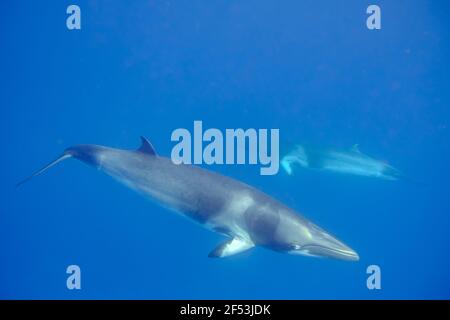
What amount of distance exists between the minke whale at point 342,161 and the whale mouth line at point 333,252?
6.06 m

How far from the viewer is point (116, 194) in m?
14.1

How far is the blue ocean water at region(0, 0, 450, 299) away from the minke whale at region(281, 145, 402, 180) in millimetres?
979

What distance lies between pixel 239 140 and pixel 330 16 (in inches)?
252

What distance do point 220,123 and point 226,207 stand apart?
24.9 feet

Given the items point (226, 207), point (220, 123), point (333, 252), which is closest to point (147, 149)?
point (226, 207)

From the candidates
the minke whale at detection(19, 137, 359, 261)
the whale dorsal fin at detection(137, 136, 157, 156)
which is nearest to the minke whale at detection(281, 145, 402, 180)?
the minke whale at detection(19, 137, 359, 261)

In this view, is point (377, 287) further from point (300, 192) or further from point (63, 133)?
point (63, 133)

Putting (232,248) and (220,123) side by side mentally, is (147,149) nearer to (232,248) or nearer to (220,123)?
(232,248)

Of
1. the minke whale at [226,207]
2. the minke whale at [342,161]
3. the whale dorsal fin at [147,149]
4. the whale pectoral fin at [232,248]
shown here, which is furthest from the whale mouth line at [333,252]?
the minke whale at [342,161]

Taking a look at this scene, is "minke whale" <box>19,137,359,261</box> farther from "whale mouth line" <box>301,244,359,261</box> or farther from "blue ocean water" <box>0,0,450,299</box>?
"blue ocean water" <box>0,0,450,299</box>

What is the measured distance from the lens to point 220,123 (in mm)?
15117

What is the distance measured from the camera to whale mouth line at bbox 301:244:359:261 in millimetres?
6949
